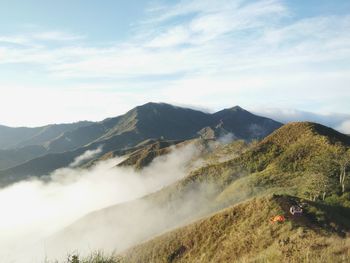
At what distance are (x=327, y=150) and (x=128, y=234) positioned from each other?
4808 cm

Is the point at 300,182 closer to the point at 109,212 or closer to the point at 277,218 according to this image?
the point at 277,218

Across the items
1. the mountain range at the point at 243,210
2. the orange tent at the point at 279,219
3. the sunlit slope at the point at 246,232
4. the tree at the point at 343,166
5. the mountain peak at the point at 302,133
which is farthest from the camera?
the mountain peak at the point at 302,133

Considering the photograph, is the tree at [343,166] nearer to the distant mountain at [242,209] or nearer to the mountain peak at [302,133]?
the distant mountain at [242,209]

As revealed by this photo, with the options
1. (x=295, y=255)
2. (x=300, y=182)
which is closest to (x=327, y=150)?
(x=300, y=182)

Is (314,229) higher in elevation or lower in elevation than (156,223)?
higher

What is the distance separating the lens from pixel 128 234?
101125mm

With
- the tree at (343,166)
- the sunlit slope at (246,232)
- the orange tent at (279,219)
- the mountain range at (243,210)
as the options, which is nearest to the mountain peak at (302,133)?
the mountain range at (243,210)

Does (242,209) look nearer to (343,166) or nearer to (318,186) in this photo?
(318,186)

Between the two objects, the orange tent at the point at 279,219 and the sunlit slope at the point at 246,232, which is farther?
the orange tent at the point at 279,219

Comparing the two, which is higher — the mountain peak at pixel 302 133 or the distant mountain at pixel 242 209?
the mountain peak at pixel 302 133

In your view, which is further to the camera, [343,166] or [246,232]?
Answer: [343,166]

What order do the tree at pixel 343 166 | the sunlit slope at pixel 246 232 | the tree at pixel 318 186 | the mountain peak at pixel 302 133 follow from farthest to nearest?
the mountain peak at pixel 302 133 < the tree at pixel 343 166 < the tree at pixel 318 186 < the sunlit slope at pixel 246 232

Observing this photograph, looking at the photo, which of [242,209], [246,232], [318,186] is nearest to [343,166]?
[318,186]

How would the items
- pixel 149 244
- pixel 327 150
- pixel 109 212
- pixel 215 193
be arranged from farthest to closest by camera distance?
pixel 109 212, pixel 215 193, pixel 327 150, pixel 149 244
